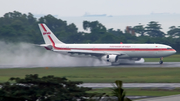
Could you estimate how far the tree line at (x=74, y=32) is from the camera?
9869 centimetres

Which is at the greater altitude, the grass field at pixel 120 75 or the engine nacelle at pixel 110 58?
the engine nacelle at pixel 110 58

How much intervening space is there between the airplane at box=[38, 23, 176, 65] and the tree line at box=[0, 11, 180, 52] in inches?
1155

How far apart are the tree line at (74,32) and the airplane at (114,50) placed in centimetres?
2933

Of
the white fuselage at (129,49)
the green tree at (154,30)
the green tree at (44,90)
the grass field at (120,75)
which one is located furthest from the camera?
the green tree at (154,30)

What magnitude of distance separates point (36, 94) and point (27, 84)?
78 centimetres

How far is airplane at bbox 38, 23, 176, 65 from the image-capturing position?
55.5 m

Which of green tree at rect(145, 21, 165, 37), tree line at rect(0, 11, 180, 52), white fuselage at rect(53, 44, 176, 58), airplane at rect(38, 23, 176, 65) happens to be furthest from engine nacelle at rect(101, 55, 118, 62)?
green tree at rect(145, 21, 165, 37)

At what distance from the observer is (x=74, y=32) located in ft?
480

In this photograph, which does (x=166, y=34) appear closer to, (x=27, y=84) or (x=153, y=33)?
(x=153, y=33)

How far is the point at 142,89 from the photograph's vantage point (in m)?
27.3

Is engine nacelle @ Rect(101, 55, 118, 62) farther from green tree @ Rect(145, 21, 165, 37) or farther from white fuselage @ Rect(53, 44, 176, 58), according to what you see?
green tree @ Rect(145, 21, 165, 37)

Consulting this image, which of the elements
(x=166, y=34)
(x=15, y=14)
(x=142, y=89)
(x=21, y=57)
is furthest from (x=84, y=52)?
(x=15, y=14)

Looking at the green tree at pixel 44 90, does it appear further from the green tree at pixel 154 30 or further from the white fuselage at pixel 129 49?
the green tree at pixel 154 30

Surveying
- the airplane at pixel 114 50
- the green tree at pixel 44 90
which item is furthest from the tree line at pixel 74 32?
the green tree at pixel 44 90
